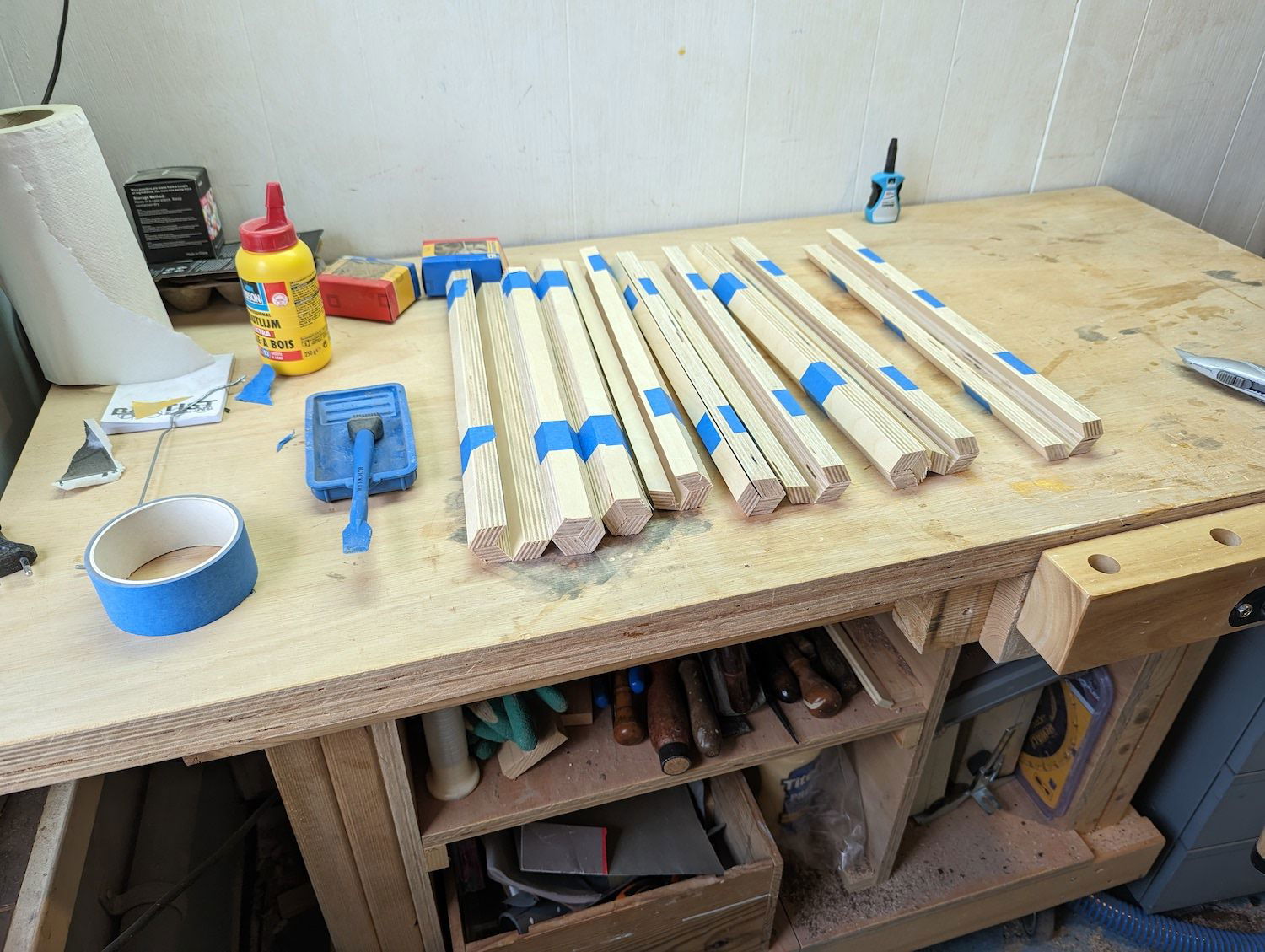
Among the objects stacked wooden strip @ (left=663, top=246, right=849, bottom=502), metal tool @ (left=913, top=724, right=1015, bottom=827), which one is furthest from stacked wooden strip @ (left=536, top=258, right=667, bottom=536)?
metal tool @ (left=913, top=724, right=1015, bottom=827)

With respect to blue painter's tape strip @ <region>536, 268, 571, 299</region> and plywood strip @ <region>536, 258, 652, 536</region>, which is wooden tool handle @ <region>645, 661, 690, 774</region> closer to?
plywood strip @ <region>536, 258, 652, 536</region>

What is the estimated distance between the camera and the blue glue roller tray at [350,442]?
0.71 meters

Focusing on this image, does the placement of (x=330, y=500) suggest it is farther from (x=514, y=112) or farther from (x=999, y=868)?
(x=999, y=868)

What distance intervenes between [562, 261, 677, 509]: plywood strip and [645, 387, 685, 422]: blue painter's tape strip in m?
0.02

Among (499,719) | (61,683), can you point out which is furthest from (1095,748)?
(61,683)

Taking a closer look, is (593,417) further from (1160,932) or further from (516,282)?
(1160,932)

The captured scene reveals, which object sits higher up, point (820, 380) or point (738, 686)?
point (820, 380)

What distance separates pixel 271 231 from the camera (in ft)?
2.65

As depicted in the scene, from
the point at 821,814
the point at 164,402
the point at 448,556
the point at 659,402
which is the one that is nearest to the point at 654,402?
the point at 659,402

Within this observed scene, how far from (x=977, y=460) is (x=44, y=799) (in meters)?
0.96

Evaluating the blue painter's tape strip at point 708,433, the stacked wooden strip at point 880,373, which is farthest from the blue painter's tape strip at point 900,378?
the blue painter's tape strip at point 708,433

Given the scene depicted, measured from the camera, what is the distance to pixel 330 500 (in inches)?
28.4

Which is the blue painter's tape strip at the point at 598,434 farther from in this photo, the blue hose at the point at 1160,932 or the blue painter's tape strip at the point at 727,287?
the blue hose at the point at 1160,932

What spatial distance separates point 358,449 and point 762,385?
15.7 inches
